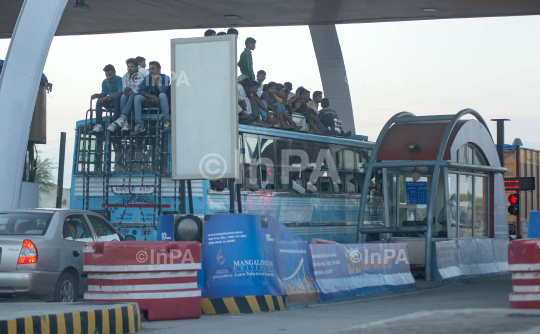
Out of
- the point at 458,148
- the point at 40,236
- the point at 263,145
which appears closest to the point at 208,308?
the point at 40,236

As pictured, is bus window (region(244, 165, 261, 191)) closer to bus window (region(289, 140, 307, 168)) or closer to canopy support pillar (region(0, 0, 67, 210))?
bus window (region(289, 140, 307, 168))

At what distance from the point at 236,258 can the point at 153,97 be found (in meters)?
5.56

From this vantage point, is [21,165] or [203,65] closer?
[203,65]

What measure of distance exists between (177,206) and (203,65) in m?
4.52

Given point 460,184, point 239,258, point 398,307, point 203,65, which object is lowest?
point 398,307

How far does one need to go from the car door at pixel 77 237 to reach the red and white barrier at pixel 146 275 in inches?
59.5

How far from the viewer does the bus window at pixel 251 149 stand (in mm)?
15508

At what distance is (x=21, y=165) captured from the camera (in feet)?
48.8

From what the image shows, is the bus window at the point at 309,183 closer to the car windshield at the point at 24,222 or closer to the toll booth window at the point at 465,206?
the toll booth window at the point at 465,206

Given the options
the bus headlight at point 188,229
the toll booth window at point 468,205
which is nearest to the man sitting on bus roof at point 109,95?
the bus headlight at point 188,229

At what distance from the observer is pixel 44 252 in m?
10.3

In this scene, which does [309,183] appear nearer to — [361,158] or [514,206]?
[361,158]

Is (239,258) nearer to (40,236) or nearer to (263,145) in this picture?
(40,236)

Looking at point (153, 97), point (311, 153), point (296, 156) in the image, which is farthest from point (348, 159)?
point (153, 97)
